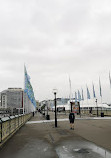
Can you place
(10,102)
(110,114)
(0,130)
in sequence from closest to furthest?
(0,130) < (110,114) < (10,102)

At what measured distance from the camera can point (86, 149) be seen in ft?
25.0

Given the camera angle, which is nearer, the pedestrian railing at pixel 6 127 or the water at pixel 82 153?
the water at pixel 82 153

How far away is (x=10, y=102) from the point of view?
18800 cm

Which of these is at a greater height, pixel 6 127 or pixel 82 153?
pixel 6 127

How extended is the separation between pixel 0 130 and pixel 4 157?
88.6 inches

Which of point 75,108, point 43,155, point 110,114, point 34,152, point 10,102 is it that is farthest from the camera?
point 10,102

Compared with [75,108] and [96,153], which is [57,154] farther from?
[75,108]

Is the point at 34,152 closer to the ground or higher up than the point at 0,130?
closer to the ground

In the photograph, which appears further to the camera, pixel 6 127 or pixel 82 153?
pixel 6 127

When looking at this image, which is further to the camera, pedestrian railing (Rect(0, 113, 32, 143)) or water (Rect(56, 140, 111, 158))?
pedestrian railing (Rect(0, 113, 32, 143))

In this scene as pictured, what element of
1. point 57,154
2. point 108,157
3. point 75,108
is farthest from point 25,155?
point 75,108

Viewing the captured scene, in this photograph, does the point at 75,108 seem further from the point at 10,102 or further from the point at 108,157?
the point at 10,102

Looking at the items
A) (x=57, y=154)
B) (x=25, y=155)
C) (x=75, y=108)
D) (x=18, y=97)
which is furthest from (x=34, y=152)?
(x=18, y=97)

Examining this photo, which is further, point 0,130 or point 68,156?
point 0,130
